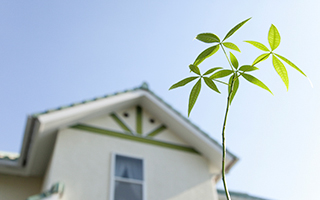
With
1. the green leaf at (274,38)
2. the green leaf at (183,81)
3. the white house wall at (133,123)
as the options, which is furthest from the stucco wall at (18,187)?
the green leaf at (274,38)

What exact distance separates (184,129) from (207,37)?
253 inches

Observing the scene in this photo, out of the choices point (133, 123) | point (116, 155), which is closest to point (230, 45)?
point (116, 155)

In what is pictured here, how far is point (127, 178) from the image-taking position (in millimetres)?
6254

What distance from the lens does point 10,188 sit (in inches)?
272

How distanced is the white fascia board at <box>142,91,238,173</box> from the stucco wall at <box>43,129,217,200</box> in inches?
9.1

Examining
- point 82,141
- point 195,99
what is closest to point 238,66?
point 195,99

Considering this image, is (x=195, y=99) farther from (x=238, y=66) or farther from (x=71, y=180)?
(x=71, y=180)

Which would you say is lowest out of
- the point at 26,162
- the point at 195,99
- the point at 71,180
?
the point at 195,99

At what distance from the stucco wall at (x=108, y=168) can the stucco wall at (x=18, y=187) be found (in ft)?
2.47

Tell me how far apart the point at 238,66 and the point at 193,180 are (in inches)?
247

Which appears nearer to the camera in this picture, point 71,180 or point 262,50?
point 262,50

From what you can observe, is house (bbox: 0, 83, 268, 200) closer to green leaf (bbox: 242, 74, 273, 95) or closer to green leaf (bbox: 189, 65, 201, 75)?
green leaf (bbox: 189, 65, 201, 75)

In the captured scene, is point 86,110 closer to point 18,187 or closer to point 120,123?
point 120,123

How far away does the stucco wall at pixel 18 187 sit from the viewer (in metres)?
6.84
